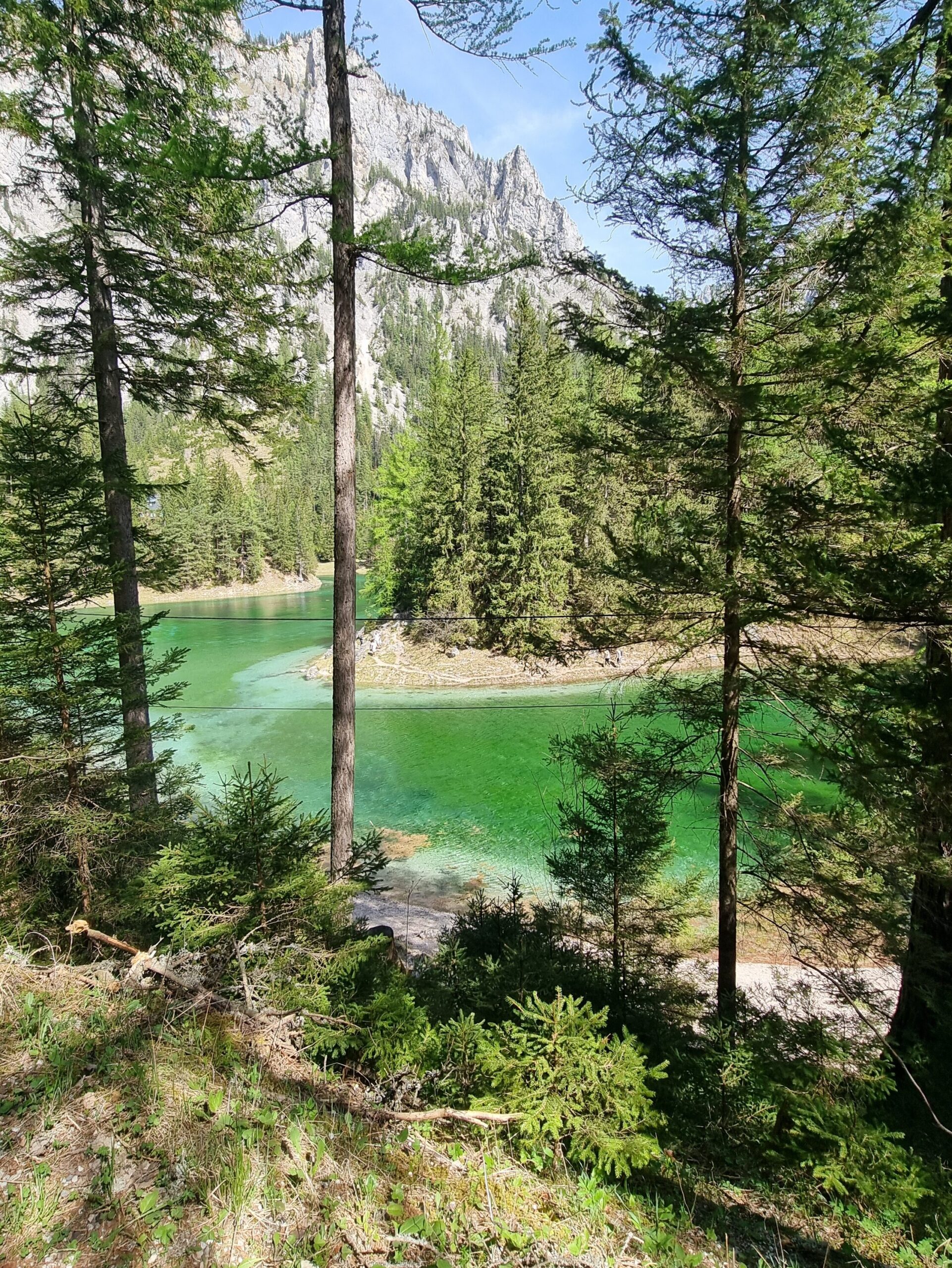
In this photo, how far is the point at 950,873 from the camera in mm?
3359

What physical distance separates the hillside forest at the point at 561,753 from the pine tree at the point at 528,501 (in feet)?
54.0

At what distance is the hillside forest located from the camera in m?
2.30

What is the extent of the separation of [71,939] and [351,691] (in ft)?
8.81

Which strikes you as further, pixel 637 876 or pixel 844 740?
pixel 637 876

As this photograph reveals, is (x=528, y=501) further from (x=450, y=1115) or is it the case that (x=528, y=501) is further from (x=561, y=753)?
(x=450, y=1115)

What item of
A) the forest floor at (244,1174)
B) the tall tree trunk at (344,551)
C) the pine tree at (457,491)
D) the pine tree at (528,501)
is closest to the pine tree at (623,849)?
the tall tree trunk at (344,551)

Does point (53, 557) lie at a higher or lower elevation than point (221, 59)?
lower

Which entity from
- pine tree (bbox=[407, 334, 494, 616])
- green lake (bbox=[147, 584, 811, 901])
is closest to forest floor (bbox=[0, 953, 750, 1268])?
green lake (bbox=[147, 584, 811, 901])

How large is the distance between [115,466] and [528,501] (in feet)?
60.7

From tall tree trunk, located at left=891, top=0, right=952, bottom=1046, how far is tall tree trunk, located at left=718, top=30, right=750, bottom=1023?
1.09m

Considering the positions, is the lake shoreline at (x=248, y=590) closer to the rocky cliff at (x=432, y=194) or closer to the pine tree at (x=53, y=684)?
the pine tree at (x=53, y=684)

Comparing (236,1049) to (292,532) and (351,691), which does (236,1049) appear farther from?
(292,532)

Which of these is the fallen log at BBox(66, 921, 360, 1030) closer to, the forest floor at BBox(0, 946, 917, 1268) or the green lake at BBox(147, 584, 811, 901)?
the forest floor at BBox(0, 946, 917, 1268)

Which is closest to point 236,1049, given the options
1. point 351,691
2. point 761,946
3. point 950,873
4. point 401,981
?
point 401,981
